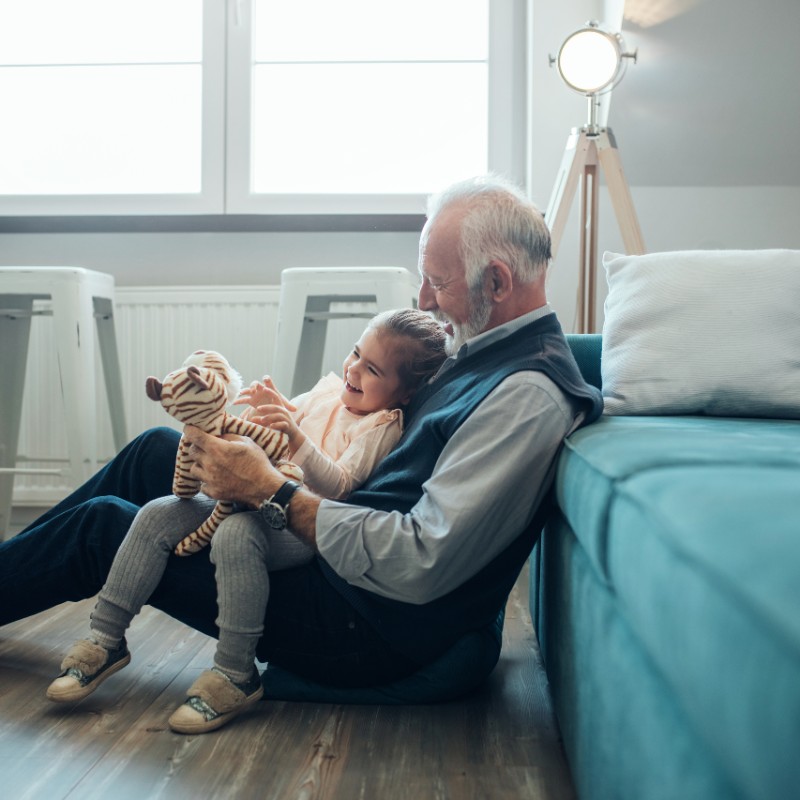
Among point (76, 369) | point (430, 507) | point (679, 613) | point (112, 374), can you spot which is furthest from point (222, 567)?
point (112, 374)

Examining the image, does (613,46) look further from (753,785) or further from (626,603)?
(753,785)

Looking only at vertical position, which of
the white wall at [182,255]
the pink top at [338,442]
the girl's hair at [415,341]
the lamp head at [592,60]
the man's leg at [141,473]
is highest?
the lamp head at [592,60]

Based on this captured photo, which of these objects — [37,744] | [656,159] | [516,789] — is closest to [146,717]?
[37,744]

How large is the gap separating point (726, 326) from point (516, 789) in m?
0.90

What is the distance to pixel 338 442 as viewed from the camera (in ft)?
4.95

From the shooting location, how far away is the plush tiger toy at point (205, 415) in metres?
1.27

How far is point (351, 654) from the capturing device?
1381 millimetres

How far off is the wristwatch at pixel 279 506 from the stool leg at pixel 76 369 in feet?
4.43

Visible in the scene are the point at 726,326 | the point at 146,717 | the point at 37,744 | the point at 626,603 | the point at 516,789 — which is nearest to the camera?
the point at 626,603

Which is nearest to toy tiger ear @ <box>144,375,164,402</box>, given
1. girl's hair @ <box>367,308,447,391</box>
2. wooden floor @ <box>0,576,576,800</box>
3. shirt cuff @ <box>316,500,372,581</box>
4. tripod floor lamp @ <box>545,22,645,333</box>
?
shirt cuff @ <box>316,500,372,581</box>

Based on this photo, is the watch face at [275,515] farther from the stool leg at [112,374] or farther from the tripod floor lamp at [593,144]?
the stool leg at [112,374]

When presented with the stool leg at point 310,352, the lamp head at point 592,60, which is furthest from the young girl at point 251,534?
the lamp head at point 592,60

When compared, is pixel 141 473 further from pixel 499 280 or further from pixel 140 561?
pixel 499 280

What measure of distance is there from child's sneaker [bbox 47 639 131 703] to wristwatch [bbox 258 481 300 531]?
376mm
